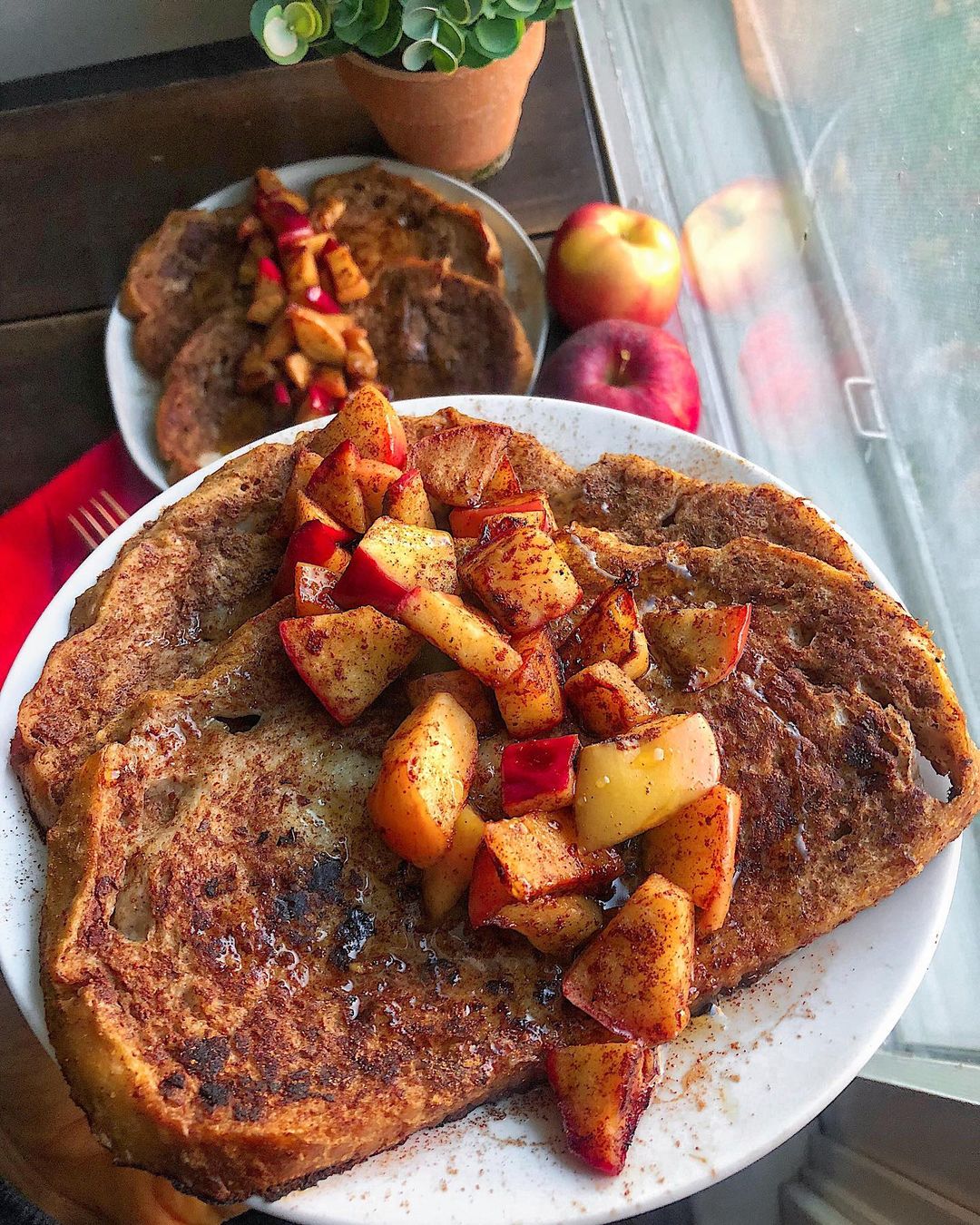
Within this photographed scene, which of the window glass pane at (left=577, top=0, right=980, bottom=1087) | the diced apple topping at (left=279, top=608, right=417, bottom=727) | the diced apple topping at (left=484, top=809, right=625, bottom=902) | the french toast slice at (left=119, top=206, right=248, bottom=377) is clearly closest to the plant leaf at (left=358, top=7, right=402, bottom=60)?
the french toast slice at (left=119, top=206, right=248, bottom=377)

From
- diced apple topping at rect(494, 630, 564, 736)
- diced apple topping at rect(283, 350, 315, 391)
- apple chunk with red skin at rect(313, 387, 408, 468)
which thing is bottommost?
diced apple topping at rect(494, 630, 564, 736)

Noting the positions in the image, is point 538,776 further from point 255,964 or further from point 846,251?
point 846,251

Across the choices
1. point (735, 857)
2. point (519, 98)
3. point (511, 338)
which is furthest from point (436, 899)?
point (519, 98)

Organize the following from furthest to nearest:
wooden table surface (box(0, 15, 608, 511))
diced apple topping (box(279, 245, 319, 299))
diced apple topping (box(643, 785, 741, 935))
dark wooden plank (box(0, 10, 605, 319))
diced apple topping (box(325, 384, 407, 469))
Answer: dark wooden plank (box(0, 10, 605, 319)) < wooden table surface (box(0, 15, 608, 511)) < diced apple topping (box(279, 245, 319, 299)) < diced apple topping (box(325, 384, 407, 469)) < diced apple topping (box(643, 785, 741, 935))

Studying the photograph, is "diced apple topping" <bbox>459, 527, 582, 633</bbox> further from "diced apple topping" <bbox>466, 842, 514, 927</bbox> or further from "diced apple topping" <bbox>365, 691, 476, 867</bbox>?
"diced apple topping" <bbox>466, 842, 514, 927</bbox>

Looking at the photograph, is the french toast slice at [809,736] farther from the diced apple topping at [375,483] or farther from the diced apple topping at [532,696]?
the diced apple topping at [375,483]

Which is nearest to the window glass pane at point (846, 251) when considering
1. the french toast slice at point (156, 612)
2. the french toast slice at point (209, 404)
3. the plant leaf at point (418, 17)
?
the plant leaf at point (418, 17)

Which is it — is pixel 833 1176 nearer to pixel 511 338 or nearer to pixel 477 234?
pixel 511 338
